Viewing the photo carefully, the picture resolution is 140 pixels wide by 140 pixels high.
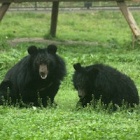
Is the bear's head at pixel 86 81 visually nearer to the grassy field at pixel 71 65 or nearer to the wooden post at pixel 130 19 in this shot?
the grassy field at pixel 71 65

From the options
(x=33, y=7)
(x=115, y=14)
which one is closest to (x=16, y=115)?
(x=115, y=14)

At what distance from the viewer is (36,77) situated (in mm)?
10695

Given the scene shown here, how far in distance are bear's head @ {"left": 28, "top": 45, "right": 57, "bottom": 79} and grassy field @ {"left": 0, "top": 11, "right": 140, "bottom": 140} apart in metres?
0.77

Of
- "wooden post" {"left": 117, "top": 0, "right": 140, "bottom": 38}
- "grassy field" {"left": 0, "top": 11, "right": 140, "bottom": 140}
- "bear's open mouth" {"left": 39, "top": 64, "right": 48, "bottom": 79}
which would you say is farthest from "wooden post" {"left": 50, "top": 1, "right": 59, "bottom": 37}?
"bear's open mouth" {"left": 39, "top": 64, "right": 48, "bottom": 79}

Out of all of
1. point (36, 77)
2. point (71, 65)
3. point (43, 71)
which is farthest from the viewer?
point (71, 65)

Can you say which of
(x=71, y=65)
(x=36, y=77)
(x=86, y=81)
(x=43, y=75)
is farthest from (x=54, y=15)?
(x=86, y=81)

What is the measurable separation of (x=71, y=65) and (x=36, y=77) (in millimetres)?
4523

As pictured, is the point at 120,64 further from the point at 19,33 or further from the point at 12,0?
the point at 19,33

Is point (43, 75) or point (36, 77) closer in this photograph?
point (43, 75)

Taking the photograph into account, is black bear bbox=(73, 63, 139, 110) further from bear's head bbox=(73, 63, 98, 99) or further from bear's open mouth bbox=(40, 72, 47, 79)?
bear's open mouth bbox=(40, 72, 47, 79)

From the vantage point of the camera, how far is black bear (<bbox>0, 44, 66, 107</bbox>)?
1056 centimetres

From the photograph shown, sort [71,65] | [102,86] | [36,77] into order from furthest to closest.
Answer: [71,65]
[36,77]
[102,86]

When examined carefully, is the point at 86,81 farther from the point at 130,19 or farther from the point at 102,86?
the point at 130,19

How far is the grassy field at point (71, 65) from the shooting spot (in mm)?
7598
